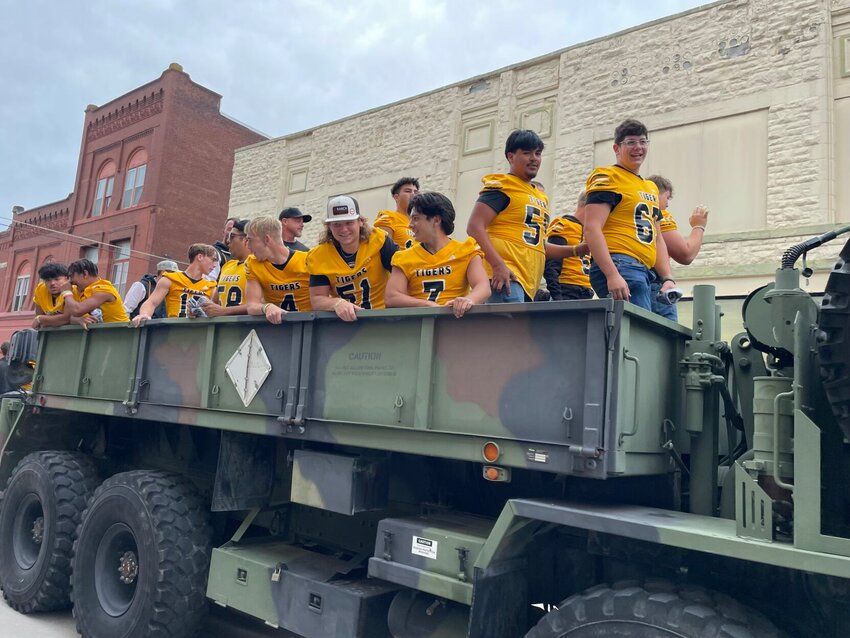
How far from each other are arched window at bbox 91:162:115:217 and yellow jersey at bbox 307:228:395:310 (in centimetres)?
2642

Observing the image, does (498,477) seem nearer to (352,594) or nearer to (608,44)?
(352,594)

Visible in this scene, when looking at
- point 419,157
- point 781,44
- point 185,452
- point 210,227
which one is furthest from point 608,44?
point 210,227

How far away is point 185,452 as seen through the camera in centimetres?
546

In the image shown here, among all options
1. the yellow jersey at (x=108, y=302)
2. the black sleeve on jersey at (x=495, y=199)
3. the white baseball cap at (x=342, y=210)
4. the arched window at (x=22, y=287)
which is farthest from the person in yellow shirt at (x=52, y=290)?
the arched window at (x=22, y=287)

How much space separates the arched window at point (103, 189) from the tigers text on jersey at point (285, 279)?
1017 inches

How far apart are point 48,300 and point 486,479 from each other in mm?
4908

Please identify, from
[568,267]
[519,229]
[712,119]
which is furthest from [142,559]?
[712,119]

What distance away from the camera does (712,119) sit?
37.6 feet

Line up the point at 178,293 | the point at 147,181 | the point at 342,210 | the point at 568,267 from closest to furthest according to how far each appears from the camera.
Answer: the point at 342,210, the point at 568,267, the point at 178,293, the point at 147,181

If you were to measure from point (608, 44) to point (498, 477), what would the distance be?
38.0 feet

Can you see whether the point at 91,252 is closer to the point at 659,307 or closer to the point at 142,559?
the point at 142,559

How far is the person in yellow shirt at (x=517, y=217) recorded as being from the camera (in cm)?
427

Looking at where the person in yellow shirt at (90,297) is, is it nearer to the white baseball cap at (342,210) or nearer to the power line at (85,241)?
the white baseball cap at (342,210)

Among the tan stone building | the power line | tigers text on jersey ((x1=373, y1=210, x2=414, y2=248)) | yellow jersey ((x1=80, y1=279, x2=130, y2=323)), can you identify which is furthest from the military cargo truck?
the power line
